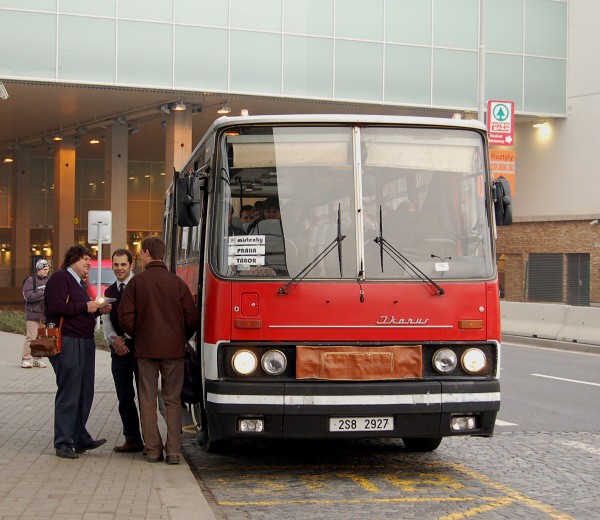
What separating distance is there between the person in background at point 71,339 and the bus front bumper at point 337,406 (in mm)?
1363

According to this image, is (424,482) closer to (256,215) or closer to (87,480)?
(256,215)

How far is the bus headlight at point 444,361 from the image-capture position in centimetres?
781

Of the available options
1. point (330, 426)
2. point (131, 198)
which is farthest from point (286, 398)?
point (131, 198)

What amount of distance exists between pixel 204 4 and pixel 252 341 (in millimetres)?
25938

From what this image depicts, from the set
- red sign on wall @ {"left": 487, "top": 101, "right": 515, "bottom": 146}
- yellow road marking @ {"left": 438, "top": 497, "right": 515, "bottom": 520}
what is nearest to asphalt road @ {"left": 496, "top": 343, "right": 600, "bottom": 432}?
yellow road marking @ {"left": 438, "top": 497, "right": 515, "bottom": 520}

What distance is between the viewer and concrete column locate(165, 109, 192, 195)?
3562 centimetres

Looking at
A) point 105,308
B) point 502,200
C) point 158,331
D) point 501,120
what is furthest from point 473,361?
point 501,120

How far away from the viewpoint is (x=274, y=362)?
7.64m

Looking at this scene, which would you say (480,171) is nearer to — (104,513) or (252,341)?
(252,341)

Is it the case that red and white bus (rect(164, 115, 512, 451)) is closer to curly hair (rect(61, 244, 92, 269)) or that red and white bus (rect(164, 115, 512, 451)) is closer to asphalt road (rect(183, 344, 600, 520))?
asphalt road (rect(183, 344, 600, 520))

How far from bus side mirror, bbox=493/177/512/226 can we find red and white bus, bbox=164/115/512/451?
0.6 inches

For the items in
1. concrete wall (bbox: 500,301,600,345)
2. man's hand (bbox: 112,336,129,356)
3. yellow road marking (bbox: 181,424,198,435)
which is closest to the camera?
man's hand (bbox: 112,336,129,356)

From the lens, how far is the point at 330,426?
7.57 meters

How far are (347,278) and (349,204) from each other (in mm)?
588
